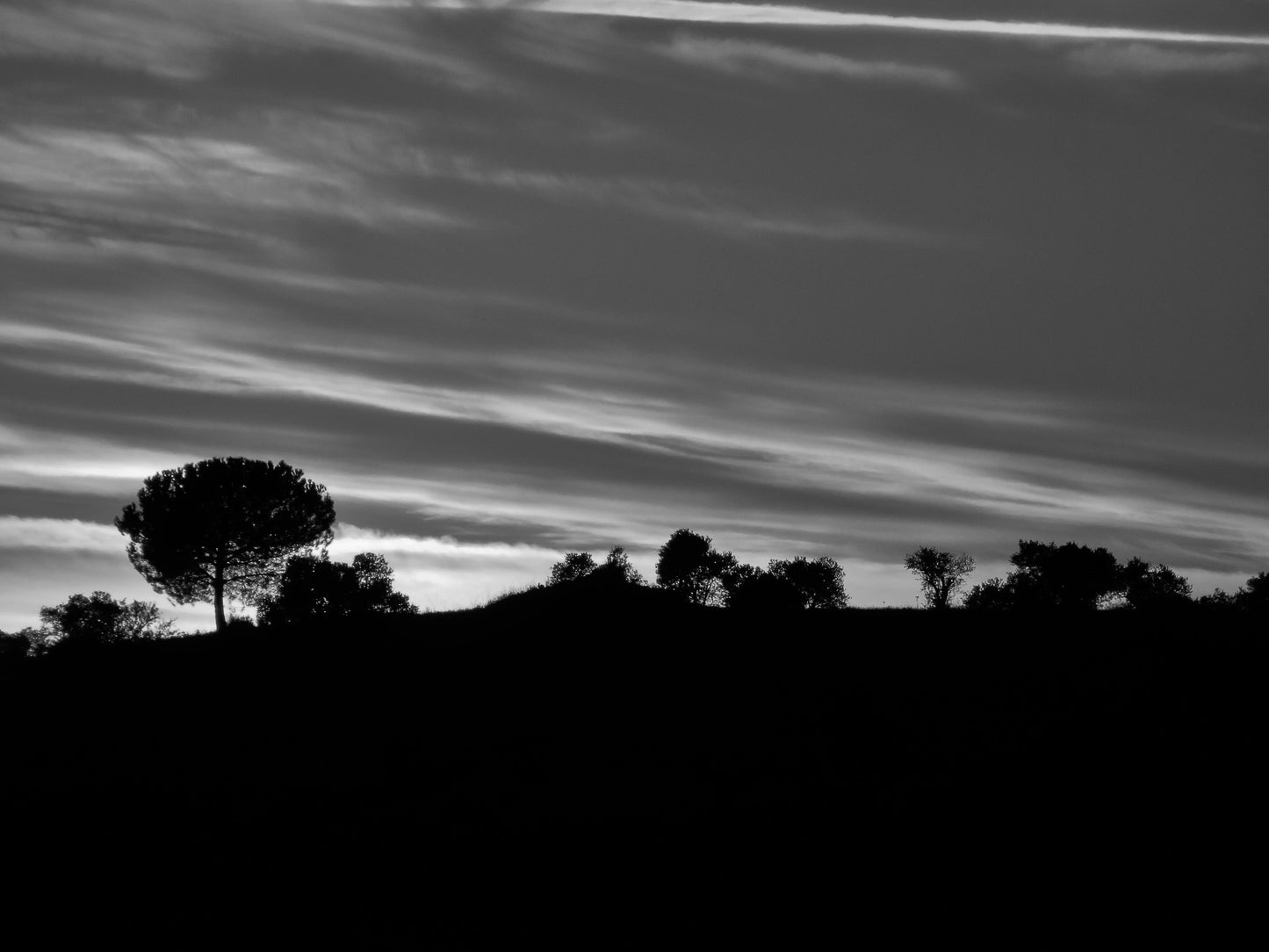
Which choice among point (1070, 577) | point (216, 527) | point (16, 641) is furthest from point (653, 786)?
point (16, 641)

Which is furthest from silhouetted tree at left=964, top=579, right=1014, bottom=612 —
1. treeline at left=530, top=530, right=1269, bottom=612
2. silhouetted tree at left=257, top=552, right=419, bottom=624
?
silhouetted tree at left=257, top=552, right=419, bottom=624

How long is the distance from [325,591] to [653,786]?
72259mm

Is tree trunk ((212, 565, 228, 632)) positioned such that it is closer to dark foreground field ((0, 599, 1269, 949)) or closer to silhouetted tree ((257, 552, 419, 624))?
silhouetted tree ((257, 552, 419, 624))

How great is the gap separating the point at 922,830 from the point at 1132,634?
60.6 ft

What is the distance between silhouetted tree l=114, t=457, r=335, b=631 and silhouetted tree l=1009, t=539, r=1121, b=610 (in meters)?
74.4

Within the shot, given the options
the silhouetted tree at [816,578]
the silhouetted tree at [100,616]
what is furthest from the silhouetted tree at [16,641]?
the silhouetted tree at [816,578]

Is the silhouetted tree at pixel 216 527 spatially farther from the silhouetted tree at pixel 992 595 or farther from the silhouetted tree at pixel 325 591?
the silhouetted tree at pixel 992 595

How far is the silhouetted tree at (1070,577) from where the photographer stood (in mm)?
115562

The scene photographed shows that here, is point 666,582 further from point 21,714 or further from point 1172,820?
point 1172,820

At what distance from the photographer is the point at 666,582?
129125mm

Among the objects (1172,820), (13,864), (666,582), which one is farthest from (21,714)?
(666,582)

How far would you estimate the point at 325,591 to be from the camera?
306 ft

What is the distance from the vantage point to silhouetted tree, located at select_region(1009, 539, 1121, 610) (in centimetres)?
11556

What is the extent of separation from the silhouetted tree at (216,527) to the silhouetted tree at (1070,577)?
7437cm
